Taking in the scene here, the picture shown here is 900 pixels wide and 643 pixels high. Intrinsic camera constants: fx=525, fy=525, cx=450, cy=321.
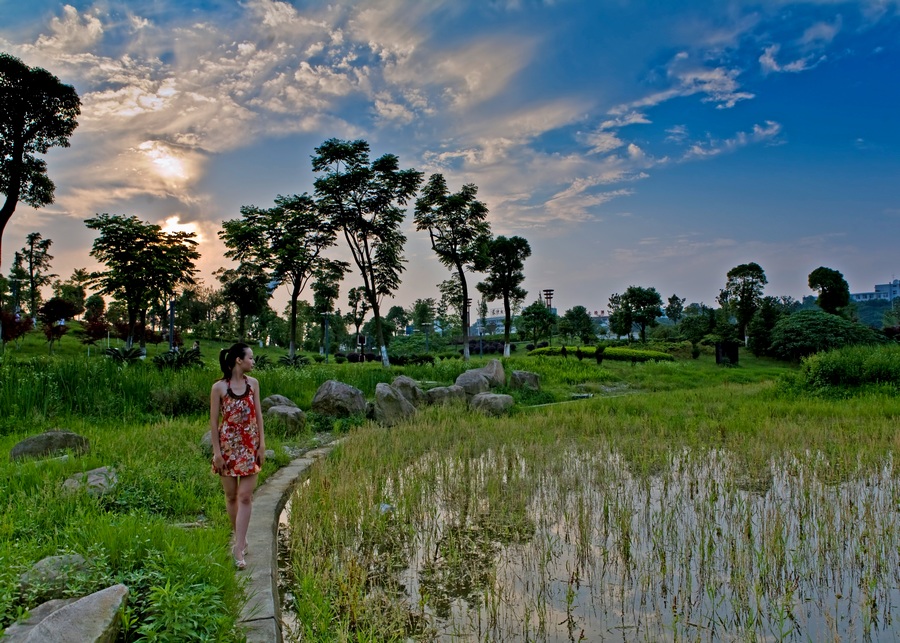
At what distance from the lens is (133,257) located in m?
21.7

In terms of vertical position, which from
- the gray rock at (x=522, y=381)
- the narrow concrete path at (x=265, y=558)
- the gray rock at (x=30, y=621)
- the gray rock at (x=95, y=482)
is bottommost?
the narrow concrete path at (x=265, y=558)

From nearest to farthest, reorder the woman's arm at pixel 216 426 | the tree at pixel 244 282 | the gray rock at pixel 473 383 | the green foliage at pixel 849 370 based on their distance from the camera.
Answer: the woman's arm at pixel 216 426
the green foliage at pixel 849 370
the gray rock at pixel 473 383
the tree at pixel 244 282

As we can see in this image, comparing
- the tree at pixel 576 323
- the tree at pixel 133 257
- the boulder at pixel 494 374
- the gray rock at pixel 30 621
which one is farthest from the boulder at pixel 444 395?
the tree at pixel 576 323

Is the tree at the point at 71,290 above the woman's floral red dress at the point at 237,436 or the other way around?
above

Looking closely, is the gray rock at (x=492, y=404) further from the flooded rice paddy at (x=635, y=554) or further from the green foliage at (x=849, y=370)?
the green foliage at (x=849, y=370)

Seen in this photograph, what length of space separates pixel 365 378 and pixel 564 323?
37598 millimetres

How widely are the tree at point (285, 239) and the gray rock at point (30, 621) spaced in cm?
2161

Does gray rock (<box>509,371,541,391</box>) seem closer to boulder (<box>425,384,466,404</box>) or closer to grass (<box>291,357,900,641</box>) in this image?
boulder (<box>425,384,466,404</box>)

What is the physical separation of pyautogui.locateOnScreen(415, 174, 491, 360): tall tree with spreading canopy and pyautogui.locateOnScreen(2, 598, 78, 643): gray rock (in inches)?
904

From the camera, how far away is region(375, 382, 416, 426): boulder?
1149 centimetres

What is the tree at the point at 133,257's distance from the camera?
69.9 ft

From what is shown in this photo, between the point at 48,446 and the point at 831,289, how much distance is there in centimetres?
4781

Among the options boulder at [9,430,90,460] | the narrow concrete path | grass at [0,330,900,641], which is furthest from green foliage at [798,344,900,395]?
boulder at [9,430,90,460]

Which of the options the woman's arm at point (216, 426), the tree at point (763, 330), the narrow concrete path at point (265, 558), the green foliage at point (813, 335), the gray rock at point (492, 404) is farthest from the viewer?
the tree at point (763, 330)
